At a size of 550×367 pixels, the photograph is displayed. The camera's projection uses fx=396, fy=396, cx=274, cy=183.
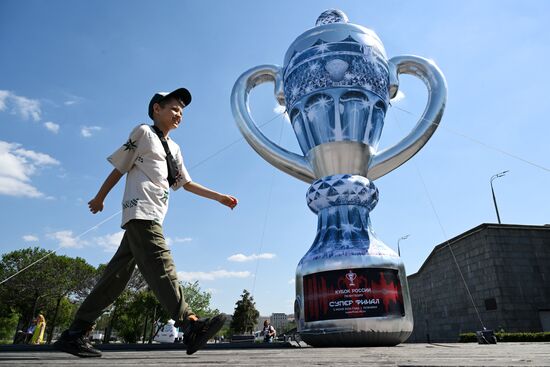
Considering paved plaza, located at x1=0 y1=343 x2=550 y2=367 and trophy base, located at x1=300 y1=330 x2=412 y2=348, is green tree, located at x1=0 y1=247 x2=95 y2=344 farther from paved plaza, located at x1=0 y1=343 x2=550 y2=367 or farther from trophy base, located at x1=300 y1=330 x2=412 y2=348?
paved plaza, located at x1=0 y1=343 x2=550 y2=367

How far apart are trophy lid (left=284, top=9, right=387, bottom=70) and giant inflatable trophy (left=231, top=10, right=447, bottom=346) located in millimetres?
26

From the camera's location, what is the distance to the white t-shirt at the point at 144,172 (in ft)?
8.67

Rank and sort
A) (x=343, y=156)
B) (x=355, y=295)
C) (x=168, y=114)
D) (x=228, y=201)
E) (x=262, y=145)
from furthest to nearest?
(x=262, y=145)
(x=343, y=156)
(x=355, y=295)
(x=228, y=201)
(x=168, y=114)

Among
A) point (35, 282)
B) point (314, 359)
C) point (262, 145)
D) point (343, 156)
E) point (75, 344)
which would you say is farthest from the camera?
point (35, 282)

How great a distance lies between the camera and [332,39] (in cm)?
852

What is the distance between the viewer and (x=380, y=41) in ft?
29.9

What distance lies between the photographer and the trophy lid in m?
8.52

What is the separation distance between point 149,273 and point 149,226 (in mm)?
302

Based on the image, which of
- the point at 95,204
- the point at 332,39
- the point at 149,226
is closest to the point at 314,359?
the point at 149,226

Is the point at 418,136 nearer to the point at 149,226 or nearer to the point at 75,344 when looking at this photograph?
the point at 149,226

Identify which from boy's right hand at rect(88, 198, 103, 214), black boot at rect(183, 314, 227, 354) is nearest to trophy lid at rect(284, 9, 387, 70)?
boy's right hand at rect(88, 198, 103, 214)

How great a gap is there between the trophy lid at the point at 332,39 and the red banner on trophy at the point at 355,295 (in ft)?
15.4

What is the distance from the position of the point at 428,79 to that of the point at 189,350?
8276 millimetres

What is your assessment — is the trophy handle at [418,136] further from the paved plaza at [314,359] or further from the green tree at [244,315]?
the green tree at [244,315]
